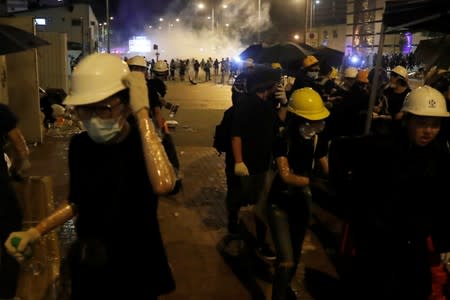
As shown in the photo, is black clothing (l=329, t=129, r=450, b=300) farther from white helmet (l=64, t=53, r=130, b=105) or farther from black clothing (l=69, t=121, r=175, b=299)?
white helmet (l=64, t=53, r=130, b=105)

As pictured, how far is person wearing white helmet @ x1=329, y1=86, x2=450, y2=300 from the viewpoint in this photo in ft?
9.48

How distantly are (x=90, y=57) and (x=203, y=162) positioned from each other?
24.8 ft

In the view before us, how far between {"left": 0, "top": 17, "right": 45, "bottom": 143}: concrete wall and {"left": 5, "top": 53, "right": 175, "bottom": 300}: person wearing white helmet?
9.15 m

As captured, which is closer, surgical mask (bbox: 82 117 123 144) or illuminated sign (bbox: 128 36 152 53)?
surgical mask (bbox: 82 117 123 144)

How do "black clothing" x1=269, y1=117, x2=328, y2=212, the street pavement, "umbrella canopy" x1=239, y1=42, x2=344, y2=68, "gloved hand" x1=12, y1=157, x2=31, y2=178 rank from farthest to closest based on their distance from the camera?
"umbrella canopy" x1=239, y1=42, x2=344, y2=68 < the street pavement < "gloved hand" x1=12, y1=157, x2=31, y2=178 < "black clothing" x1=269, y1=117, x2=328, y2=212

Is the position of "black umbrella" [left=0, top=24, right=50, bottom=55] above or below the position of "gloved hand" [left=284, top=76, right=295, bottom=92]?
above

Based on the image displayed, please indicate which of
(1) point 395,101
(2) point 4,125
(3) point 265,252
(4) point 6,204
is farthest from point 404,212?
(1) point 395,101

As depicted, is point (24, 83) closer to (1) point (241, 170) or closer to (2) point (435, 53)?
(1) point (241, 170)

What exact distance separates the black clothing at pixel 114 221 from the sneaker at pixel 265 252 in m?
2.97

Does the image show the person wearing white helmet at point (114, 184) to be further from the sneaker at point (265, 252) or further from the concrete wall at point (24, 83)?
the concrete wall at point (24, 83)

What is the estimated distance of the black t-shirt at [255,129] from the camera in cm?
506

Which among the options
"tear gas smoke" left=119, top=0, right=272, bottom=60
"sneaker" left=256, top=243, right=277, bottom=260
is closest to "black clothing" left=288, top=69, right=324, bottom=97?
"sneaker" left=256, top=243, right=277, bottom=260

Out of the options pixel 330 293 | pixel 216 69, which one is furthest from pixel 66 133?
pixel 216 69

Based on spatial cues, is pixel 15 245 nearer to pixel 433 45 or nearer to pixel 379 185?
pixel 379 185
